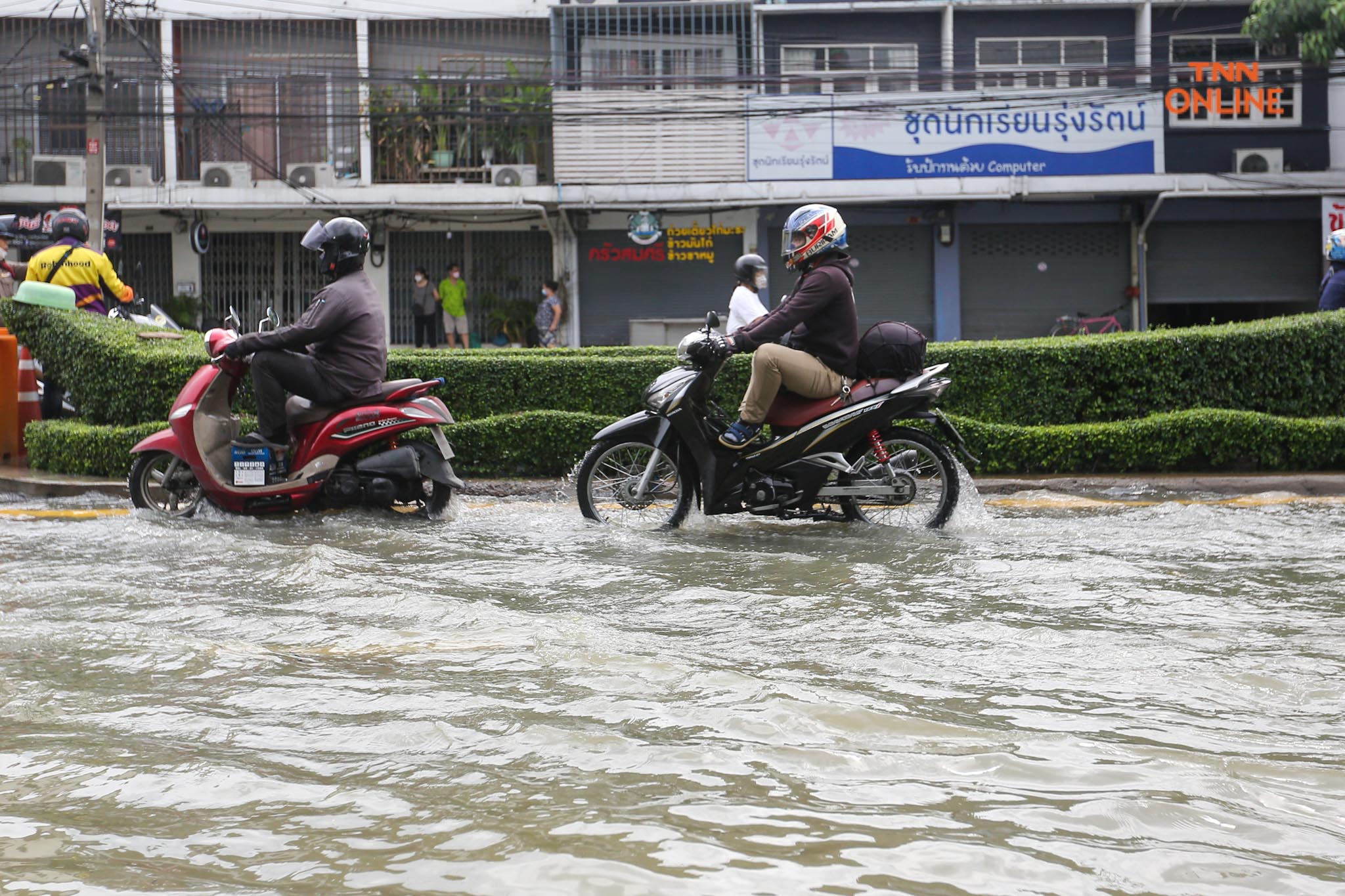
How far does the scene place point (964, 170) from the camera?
23.8 meters

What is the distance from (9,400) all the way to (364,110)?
46.2 ft

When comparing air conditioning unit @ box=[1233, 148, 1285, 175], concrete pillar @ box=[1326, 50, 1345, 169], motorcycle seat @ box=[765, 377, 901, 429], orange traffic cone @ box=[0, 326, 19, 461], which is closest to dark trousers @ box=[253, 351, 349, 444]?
motorcycle seat @ box=[765, 377, 901, 429]

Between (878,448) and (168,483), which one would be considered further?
(168,483)

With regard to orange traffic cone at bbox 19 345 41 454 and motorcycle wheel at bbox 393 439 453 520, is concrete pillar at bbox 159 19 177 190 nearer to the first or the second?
orange traffic cone at bbox 19 345 41 454

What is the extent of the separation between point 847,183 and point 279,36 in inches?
405

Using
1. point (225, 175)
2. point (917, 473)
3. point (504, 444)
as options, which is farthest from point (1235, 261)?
point (917, 473)

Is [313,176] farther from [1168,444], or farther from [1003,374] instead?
[1168,444]

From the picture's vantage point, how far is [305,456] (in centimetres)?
755

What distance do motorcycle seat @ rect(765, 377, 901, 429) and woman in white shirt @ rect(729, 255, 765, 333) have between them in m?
3.51

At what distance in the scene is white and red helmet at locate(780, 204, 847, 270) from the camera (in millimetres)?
7215

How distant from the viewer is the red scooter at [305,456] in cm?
747

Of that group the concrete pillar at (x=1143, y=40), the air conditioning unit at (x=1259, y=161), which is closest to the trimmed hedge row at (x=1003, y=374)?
the concrete pillar at (x=1143, y=40)

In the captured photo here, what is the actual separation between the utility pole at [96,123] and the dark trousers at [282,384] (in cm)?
1207

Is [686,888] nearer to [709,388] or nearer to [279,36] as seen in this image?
[709,388]
